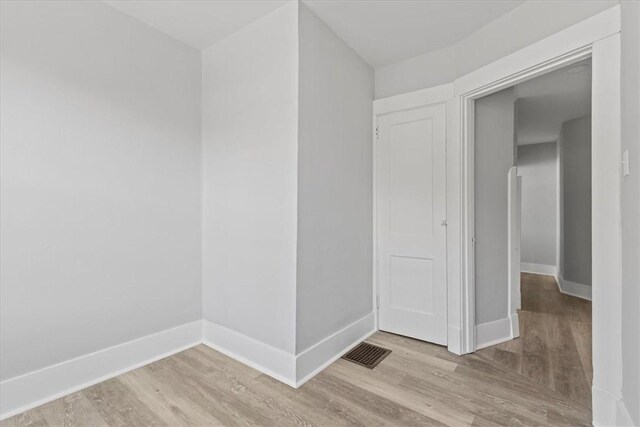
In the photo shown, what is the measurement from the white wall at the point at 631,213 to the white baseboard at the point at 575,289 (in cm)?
367

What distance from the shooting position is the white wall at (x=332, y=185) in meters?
2.22

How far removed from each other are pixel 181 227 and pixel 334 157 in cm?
144

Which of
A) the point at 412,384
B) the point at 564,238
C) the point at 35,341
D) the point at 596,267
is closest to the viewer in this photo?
the point at 596,267

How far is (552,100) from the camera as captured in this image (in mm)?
4156

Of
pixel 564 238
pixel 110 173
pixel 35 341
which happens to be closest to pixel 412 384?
pixel 35 341

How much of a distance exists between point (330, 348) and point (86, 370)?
5.51 feet

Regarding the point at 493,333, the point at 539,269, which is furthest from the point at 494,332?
the point at 539,269

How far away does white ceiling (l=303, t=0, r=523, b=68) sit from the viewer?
219 cm

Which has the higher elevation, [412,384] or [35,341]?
[35,341]

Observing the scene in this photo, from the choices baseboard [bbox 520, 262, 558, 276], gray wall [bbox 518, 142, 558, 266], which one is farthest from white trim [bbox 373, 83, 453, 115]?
baseboard [bbox 520, 262, 558, 276]

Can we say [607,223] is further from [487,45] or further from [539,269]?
[539,269]

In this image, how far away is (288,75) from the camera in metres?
2.21

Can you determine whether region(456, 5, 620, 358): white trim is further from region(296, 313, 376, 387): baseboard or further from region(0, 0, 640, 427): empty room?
region(296, 313, 376, 387): baseboard

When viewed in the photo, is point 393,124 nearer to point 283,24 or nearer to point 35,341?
point 283,24
